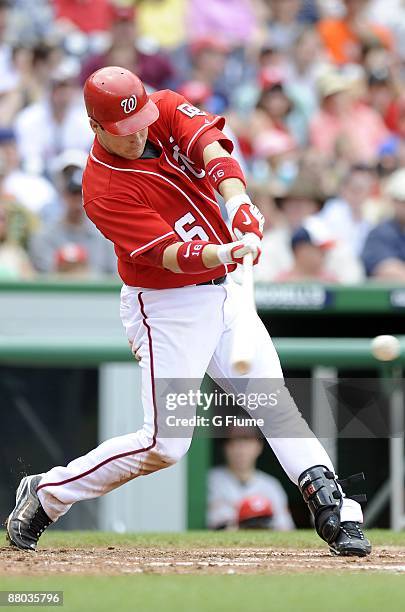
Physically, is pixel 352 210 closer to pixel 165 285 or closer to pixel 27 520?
pixel 165 285

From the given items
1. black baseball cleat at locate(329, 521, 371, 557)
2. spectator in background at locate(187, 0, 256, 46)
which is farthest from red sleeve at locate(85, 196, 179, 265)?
spectator in background at locate(187, 0, 256, 46)

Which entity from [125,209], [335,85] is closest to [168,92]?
[125,209]

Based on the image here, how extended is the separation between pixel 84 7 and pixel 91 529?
6.17 meters

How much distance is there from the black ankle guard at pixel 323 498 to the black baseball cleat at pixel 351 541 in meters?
0.03

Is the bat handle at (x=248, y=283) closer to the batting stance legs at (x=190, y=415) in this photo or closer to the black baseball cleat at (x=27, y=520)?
the batting stance legs at (x=190, y=415)

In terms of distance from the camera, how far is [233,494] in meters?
6.78

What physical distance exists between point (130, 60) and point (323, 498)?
6679mm

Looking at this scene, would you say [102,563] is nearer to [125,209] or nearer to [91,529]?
[125,209]

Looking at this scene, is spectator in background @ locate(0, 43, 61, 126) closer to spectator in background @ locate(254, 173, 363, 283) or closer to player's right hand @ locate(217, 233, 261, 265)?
spectator in background @ locate(254, 173, 363, 283)

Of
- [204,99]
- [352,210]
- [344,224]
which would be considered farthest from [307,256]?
[204,99]

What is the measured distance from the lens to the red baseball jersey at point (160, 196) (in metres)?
4.54

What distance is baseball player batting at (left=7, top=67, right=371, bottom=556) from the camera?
14.9 ft

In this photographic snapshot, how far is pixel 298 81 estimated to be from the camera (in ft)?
37.9

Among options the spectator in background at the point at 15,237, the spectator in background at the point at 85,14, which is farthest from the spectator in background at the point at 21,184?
the spectator in background at the point at 85,14
